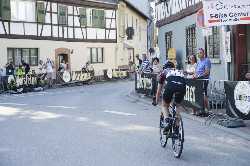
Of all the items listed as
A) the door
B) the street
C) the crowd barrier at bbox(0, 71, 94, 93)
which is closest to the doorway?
the crowd barrier at bbox(0, 71, 94, 93)

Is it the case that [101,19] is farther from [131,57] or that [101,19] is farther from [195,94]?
[195,94]

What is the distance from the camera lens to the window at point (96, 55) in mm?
41469

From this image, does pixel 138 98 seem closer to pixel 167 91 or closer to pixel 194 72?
pixel 194 72

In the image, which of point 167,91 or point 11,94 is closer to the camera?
point 167,91

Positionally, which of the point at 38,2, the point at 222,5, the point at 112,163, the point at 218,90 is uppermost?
the point at 38,2

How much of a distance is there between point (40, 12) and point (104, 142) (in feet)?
85.4

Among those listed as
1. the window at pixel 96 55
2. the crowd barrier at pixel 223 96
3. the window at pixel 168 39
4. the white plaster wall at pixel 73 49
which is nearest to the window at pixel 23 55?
the white plaster wall at pixel 73 49

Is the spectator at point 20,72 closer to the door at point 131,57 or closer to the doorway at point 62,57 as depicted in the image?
the doorway at point 62,57

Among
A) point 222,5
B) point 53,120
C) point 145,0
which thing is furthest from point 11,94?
point 145,0

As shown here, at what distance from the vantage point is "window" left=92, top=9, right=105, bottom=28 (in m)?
41.5

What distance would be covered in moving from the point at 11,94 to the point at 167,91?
19.7m

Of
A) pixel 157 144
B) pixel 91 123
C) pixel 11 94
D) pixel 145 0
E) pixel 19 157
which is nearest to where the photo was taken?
pixel 19 157

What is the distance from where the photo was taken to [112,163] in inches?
335

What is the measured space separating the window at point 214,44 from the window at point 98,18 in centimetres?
2257
